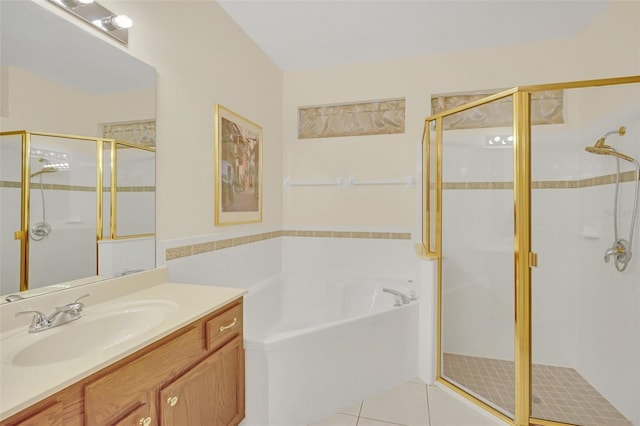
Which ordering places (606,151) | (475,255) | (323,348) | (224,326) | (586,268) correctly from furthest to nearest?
(475,255)
(586,268)
(606,151)
(323,348)
(224,326)

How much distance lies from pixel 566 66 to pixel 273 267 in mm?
3001

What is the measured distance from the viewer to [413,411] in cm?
183

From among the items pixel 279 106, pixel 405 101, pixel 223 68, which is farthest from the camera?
pixel 279 106

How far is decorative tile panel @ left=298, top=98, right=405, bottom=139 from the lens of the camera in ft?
9.43

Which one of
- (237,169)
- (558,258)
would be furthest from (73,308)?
(558,258)

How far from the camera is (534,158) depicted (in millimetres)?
1860

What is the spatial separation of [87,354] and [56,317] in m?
0.23

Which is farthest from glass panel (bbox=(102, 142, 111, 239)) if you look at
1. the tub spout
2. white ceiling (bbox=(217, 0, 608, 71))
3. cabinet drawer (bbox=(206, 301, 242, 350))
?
the tub spout

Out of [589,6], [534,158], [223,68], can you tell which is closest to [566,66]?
[589,6]

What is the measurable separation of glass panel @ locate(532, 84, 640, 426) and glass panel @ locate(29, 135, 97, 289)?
7.35 feet

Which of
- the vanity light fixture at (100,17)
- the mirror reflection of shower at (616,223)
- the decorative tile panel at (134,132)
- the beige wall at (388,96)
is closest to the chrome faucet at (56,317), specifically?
the decorative tile panel at (134,132)

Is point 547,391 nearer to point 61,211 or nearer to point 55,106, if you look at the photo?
point 61,211

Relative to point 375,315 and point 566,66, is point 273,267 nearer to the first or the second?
point 375,315

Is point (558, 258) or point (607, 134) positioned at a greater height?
point (607, 134)
